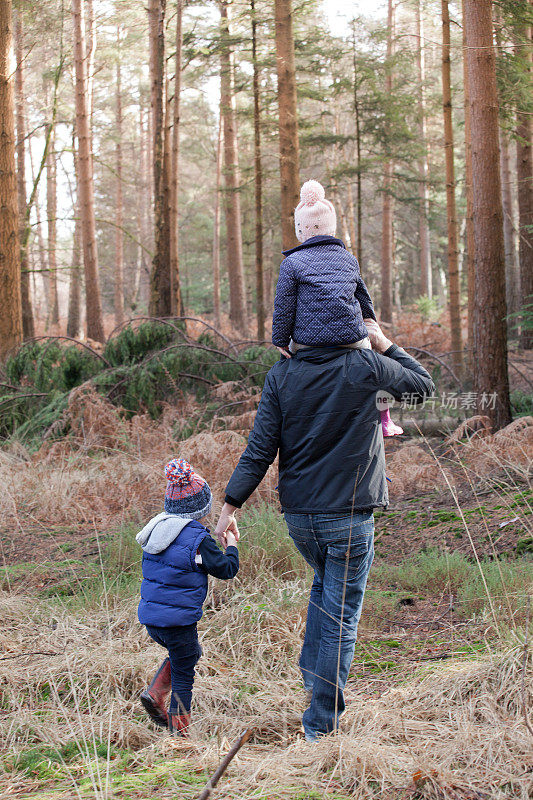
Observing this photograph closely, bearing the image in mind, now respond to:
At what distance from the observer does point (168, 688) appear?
3158 millimetres

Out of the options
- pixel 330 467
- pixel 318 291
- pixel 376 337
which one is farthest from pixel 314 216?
pixel 330 467

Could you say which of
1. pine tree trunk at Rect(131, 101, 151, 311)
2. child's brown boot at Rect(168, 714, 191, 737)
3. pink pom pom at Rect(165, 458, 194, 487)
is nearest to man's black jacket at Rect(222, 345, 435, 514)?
pink pom pom at Rect(165, 458, 194, 487)

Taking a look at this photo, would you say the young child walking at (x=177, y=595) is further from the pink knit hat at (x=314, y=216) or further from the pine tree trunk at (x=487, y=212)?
the pine tree trunk at (x=487, y=212)

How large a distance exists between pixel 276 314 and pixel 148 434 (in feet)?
16.6

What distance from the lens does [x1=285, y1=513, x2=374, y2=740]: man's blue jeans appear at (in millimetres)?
2725

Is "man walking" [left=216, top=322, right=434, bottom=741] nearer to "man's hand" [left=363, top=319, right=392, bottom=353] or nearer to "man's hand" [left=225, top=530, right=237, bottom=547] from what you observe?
"man's hand" [left=363, top=319, right=392, bottom=353]

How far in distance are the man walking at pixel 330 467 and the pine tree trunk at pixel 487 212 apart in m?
5.09

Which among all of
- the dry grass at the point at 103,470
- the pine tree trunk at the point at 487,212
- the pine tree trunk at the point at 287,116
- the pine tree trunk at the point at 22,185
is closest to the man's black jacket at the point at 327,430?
the dry grass at the point at 103,470

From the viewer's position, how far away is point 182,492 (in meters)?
3.20

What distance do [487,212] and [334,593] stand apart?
5848 mm

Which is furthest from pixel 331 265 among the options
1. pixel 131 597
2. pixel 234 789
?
pixel 131 597

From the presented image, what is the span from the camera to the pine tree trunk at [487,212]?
732cm

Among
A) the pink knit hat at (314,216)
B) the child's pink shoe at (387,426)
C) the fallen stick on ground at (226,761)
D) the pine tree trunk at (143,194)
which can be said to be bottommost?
the fallen stick on ground at (226,761)

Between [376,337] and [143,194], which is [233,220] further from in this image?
[376,337]
